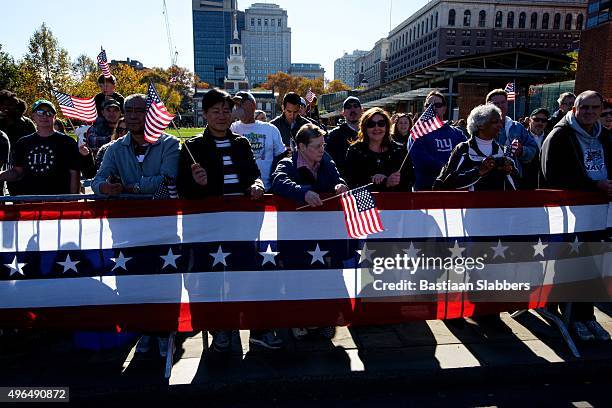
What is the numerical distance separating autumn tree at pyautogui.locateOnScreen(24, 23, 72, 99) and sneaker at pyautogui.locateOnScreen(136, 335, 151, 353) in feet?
88.2

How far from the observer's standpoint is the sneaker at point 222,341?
3572 millimetres

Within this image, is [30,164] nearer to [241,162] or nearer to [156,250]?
[156,250]

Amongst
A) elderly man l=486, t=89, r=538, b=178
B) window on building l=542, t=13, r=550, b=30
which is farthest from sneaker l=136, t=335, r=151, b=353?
window on building l=542, t=13, r=550, b=30

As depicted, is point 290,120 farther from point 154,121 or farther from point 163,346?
point 163,346

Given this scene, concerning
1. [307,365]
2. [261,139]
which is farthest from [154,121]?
[307,365]

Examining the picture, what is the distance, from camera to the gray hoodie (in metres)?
3.84

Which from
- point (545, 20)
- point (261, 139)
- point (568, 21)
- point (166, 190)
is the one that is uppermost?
point (545, 20)

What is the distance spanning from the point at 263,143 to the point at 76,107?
10.1 feet

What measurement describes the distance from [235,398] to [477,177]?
8.95 ft

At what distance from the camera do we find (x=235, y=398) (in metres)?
3.13

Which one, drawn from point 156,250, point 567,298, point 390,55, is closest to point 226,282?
point 156,250

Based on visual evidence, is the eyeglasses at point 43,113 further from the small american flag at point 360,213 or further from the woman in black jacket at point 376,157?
the small american flag at point 360,213

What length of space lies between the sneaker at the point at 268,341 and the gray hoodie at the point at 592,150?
125 inches

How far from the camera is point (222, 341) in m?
3.60
